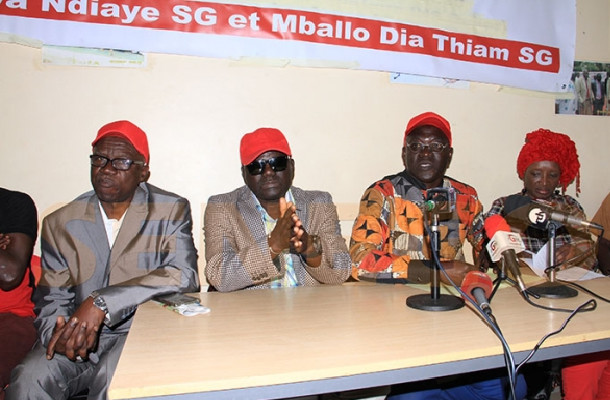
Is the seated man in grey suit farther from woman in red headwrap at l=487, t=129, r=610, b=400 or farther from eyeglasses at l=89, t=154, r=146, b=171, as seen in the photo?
woman in red headwrap at l=487, t=129, r=610, b=400

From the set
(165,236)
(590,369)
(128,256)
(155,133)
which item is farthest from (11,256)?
(590,369)

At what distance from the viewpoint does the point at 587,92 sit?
3967mm

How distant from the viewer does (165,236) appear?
2.43 meters

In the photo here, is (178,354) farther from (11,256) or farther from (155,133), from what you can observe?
(155,133)

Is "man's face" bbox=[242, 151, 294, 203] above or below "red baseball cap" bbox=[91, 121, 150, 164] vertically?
below

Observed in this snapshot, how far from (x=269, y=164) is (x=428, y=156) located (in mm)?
958

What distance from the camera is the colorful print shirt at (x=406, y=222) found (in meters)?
2.59

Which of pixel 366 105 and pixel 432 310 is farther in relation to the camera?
Result: pixel 366 105

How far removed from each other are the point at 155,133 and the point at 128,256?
1.03 metres

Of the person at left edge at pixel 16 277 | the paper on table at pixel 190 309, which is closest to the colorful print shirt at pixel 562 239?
the paper on table at pixel 190 309

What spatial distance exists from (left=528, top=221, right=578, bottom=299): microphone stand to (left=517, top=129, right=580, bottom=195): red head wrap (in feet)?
4.86

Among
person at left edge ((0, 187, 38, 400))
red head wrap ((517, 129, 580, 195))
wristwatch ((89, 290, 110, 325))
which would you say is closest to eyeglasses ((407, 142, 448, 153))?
red head wrap ((517, 129, 580, 195))

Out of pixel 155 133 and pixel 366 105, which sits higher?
pixel 366 105

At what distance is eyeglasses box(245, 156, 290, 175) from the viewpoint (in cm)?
254
